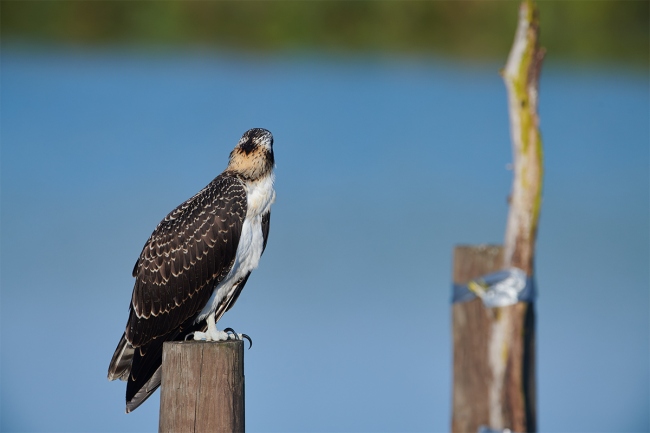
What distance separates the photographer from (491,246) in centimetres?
354

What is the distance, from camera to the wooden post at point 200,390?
3.38m

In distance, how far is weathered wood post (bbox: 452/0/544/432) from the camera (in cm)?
343

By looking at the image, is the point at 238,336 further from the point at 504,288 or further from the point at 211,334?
the point at 504,288

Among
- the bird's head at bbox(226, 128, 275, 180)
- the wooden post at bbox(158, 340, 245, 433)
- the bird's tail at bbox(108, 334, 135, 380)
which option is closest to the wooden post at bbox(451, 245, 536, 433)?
the wooden post at bbox(158, 340, 245, 433)

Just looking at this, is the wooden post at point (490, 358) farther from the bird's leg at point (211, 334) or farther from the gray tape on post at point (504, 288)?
the bird's leg at point (211, 334)

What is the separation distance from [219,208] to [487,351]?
1690mm

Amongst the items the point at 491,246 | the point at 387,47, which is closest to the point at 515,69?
the point at 491,246

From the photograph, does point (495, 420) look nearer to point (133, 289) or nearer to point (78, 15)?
point (133, 289)

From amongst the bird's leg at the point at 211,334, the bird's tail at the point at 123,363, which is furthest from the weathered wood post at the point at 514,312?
the bird's tail at the point at 123,363

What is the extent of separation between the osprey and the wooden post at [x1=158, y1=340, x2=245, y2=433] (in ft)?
2.59

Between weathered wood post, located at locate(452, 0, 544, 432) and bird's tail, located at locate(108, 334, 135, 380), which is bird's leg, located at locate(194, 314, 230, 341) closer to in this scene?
bird's tail, located at locate(108, 334, 135, 380)

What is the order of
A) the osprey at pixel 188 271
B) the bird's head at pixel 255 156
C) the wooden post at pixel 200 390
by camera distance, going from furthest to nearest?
the bird's head at pixel 255 156 → the osprey at pixel 188 271 → the wooden post at pixel 200 390

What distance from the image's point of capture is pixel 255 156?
4594 mm

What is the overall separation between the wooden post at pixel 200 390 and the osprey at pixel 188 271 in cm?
79
